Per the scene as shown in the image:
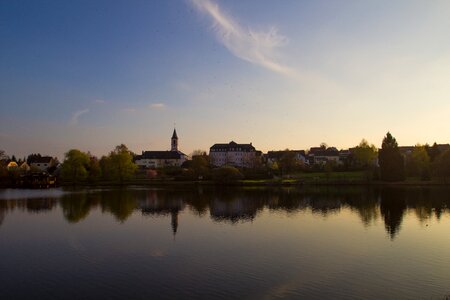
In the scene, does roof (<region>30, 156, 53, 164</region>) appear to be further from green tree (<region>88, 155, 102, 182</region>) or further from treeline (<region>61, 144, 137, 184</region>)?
green tree (<region>88, 155, 102, 182</region>)

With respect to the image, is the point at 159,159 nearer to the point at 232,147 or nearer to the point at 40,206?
the point at 232,147

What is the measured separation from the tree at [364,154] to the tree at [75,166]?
278ft

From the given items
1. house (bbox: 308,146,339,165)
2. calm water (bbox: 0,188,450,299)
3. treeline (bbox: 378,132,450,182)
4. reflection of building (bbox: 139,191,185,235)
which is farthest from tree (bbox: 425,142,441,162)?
reflection of building (bbox: 139,191,185,235)

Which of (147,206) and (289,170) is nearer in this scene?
(147,206)

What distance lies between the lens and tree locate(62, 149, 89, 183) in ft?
388

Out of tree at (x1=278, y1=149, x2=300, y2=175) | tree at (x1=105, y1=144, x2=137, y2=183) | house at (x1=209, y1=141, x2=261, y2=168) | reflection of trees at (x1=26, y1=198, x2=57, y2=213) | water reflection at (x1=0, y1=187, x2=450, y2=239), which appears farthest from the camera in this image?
house at (x1=209, y1=141, x2=261, y2=168)

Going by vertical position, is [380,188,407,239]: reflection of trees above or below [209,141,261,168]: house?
below

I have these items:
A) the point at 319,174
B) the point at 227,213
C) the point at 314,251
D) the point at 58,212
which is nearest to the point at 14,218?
the point at 58,212

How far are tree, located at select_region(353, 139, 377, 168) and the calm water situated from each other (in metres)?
68.1

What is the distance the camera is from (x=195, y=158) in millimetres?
121375

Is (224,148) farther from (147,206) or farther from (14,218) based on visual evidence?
(14,218)

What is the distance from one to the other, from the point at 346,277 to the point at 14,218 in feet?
131

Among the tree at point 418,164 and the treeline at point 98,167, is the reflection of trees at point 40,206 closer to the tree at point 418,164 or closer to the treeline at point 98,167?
the treeline at point 98,167

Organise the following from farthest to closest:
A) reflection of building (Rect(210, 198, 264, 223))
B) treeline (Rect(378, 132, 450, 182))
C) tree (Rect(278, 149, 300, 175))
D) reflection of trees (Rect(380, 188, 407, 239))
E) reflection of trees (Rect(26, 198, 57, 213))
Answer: tree (Rect(278, 149, 300, 175)) < treeline (Rect(378, 132, 450, 182)) < reflection of trees (Rect(26, 198, 57, 213)) < reflection of building (Rect(210, 198, 264, 223)) < reflection of trees (Rect(380, 188, 407, 239))
